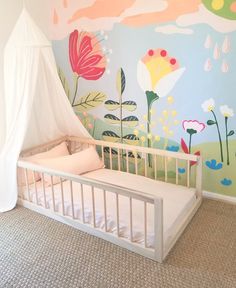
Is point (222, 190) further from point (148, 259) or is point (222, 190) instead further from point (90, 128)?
point (90, 128)

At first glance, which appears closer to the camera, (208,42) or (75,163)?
(208,42)

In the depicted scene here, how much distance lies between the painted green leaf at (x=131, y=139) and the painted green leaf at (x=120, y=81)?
0.46 m

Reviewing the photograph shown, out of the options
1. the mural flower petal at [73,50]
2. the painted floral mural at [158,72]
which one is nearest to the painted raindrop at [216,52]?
the painted floral mural at [158,72]

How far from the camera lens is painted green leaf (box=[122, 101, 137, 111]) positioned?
322 centimetres

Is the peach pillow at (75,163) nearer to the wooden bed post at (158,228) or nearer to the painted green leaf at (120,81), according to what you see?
the painted green leaf at (120,81)

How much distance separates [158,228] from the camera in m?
2.16

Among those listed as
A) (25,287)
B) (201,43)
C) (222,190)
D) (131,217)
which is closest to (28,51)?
(201,43)

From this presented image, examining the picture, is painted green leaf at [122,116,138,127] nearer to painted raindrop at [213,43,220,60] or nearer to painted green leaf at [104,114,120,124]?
painted green leaf at [104,114,120,124]

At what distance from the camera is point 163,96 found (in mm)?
3037

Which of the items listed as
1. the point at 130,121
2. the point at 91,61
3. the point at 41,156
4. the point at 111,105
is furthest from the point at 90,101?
the point at 41,156

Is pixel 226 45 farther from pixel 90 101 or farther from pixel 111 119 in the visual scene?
pixel 90 101

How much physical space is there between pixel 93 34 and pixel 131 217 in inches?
78.5

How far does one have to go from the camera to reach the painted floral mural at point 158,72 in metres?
2.73

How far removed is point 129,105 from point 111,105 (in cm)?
23
